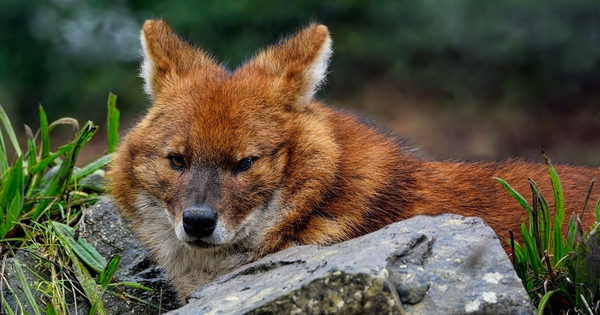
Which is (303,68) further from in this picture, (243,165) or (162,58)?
(162,58)

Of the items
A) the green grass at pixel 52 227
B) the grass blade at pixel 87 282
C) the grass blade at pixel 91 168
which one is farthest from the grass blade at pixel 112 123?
the grass blade at pixel 87 282

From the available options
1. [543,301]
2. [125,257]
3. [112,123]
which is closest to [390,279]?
[543,301]

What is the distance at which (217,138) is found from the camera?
585cm

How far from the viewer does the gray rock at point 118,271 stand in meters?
6.54

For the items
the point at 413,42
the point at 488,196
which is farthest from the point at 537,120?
the point at 488,196

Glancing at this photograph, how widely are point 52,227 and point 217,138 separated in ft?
6.27

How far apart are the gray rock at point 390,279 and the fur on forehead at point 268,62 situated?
136 cm

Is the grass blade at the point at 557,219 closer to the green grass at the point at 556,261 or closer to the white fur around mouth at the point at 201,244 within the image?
the green grass at the point at 556,261

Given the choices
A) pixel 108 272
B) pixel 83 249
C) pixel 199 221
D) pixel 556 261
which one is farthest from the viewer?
pixel 83 249

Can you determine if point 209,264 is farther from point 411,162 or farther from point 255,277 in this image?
point 411,162

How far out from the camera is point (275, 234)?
233 inches

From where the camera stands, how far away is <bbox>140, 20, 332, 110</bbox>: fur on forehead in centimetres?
625

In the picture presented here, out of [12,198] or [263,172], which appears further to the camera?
[12,198]

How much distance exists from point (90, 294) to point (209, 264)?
3.31ft
